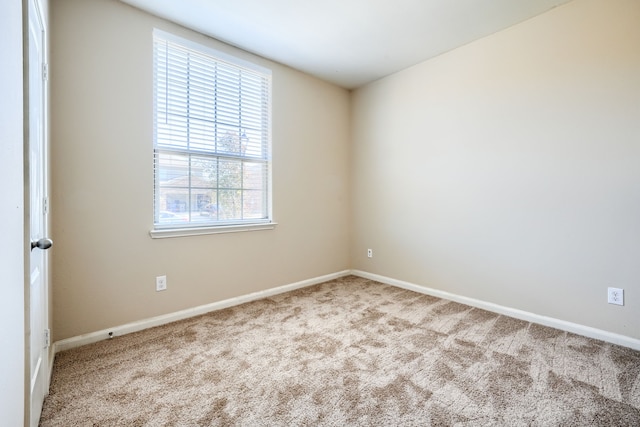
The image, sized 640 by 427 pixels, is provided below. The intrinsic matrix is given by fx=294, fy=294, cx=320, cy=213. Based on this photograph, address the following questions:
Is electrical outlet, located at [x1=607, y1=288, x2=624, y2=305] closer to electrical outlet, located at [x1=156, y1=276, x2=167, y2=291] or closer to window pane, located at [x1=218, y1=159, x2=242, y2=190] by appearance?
window pane, located at [x1=218, y1=159, x2=242, y2=190]

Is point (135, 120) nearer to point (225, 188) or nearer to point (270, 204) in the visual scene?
point (225, 188)

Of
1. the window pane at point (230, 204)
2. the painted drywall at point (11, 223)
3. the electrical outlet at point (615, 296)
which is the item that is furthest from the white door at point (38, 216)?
the electrical outlet at point (615, 296)

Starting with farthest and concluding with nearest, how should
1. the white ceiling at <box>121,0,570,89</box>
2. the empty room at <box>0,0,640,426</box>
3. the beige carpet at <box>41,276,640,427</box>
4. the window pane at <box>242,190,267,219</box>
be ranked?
1. the window pane at <box>242,190,267,219</box>
2. the white ceiling at <box>121,0,570,89</box>
3. the empty room at <box>0,0,640,426</box>
4. the beige carpet at <box>41,276,640,427</box>

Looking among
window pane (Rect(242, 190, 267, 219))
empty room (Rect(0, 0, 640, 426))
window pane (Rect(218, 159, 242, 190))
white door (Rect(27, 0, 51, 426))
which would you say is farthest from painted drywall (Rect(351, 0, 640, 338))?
white door (Rect(27, 0, 51, 426))

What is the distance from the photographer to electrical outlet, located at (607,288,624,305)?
7.05ft

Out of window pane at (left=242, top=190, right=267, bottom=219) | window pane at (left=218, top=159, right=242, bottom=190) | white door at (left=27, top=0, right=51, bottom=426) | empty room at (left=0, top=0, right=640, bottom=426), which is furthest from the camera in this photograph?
window pane at (left=242, top=190, right=267, bottom=219)

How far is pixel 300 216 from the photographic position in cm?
357

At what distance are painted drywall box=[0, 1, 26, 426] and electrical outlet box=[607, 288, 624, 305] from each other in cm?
331

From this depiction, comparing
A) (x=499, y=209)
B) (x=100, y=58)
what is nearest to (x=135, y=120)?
(x=100, y=58)

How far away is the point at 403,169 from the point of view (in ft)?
11.5

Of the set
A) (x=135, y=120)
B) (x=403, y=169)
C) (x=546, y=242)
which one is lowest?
(x=546, y=242)

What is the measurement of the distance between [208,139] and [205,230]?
34.0 inches

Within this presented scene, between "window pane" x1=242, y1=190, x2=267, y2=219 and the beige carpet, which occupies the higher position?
"window pane" x1=242, y1=190, x2=267, y2=219

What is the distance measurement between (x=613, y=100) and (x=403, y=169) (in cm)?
180
